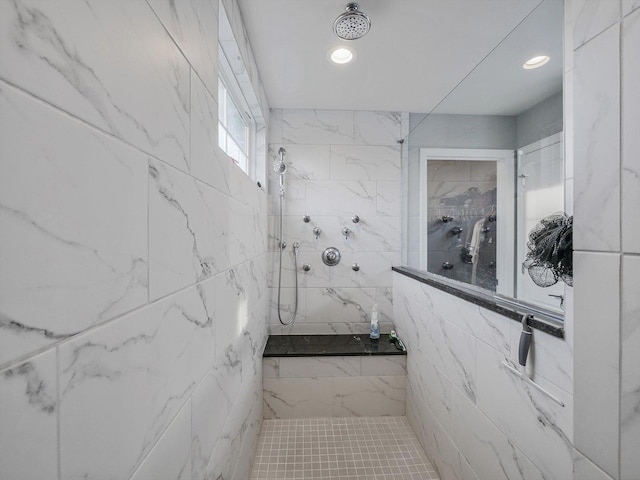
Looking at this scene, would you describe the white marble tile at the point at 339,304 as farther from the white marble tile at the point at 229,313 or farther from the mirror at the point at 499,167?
the white marble tile at the point at 229,313

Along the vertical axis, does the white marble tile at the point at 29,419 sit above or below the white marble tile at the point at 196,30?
below

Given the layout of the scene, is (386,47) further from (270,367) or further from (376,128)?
(270,367)

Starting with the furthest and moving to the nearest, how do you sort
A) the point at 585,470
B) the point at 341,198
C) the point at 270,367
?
the point at 341,198
the point at 270,367
the point at 585,470

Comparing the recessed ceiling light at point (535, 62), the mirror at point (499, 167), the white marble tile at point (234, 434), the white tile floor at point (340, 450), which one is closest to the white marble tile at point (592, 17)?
the mirror at point (499, 167)

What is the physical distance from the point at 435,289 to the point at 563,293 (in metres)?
0.73

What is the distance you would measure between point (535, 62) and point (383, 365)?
1854 millimetres

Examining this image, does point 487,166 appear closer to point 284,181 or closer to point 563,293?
point 563,293

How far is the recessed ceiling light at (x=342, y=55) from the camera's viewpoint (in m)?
1.47

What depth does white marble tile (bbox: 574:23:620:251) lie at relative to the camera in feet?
1.12

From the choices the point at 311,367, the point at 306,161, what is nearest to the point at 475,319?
the point at 311,367

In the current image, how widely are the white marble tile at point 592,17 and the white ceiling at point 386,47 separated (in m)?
0.65

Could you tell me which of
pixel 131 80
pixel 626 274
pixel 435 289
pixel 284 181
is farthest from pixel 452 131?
pixel 131 80

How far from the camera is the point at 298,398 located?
185 cm

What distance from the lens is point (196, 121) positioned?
0.71 meters
